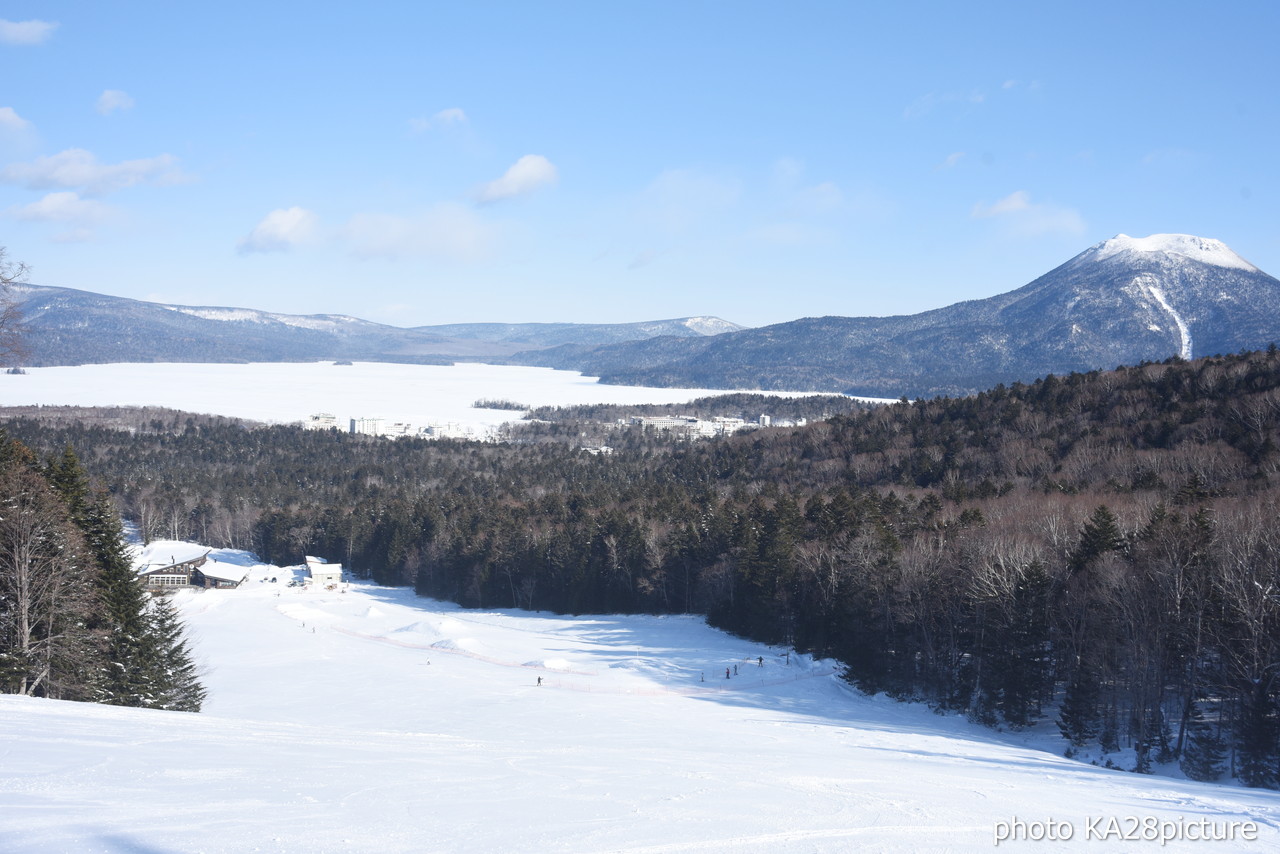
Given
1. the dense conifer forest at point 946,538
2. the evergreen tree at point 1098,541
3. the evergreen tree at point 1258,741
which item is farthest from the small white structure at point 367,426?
the evergreen tree at point 1258,741

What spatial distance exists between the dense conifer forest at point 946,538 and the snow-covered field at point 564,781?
3500mm

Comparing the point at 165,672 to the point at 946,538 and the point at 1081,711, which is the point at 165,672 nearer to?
the point at 1081,711

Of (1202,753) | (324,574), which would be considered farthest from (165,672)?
(324,574)

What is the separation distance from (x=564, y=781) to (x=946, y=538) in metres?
26.8

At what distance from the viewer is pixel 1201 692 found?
24.5 m

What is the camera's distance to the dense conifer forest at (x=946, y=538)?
25.0m

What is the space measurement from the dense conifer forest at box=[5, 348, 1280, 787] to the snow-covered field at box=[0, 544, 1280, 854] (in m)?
3.50

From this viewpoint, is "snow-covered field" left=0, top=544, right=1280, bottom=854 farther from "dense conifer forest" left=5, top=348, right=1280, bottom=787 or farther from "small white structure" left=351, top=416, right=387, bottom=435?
"small white structure" left=351, top=416, right=387, bottom=435

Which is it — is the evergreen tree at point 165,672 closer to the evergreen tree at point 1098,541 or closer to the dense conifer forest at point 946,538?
the dense conifer forest at point 946,538

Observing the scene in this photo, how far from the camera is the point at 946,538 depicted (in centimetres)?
3631

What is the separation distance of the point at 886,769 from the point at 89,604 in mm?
19276

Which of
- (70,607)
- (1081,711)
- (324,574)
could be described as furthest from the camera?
(324,574)

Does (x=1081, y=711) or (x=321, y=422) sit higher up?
(x=321, y=422)

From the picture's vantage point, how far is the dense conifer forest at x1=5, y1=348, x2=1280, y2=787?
25.0 metres
